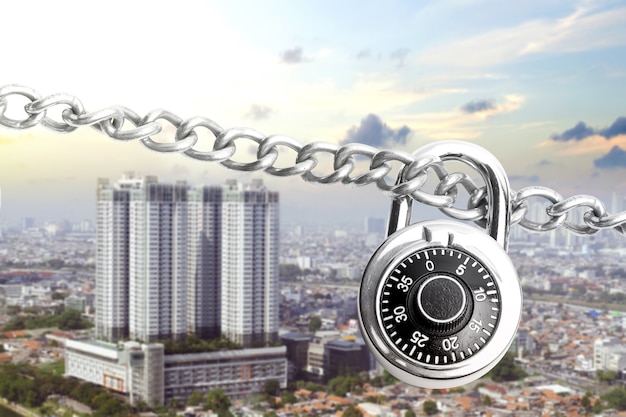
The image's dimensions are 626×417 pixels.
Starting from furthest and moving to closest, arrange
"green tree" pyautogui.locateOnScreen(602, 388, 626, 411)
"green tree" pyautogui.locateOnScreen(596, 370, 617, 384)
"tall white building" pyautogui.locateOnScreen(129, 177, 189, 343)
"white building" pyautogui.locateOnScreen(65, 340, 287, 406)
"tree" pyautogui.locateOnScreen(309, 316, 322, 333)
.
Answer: "white building" pyautogui.locateOnScreen(65, 340, 287, 406)
"tall white building" pyautogui.locateOnScreen(129, 177, 189, 343)
"tree" pyautogui.locateOnScreen(309, 316, 322, 333)
"green tree" pyautogui.locateOnScreen(602, 388, 626, 411)
"green tree" pyautogui.locateOnScreen(596, 370, 617, 384)

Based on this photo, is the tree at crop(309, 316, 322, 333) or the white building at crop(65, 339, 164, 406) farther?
the white building at crop(65, 339, 164, 406)

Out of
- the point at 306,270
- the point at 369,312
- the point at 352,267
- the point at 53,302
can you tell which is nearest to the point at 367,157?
the point at 369,312

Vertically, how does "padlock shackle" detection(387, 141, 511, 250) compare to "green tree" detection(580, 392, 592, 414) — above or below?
above

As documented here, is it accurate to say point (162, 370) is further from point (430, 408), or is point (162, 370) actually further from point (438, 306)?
point (438, 306)

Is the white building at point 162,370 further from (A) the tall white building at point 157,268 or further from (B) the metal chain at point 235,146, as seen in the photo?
(B) the metal chain at point 235,146

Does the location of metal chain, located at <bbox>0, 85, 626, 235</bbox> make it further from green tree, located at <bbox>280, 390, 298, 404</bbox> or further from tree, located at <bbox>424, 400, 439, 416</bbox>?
green tree, located at <bbox>280, 390, 298, 404</bbox>

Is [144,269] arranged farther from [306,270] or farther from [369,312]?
[369,312]

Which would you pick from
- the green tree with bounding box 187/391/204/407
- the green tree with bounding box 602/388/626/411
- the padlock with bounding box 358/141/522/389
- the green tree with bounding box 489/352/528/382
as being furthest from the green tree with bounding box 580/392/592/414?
the padlock with bounding box 358/141/522/389

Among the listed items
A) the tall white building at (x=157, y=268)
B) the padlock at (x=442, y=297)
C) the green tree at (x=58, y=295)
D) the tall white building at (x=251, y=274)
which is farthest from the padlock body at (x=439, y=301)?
the tall white building at (x=157, y=268)
